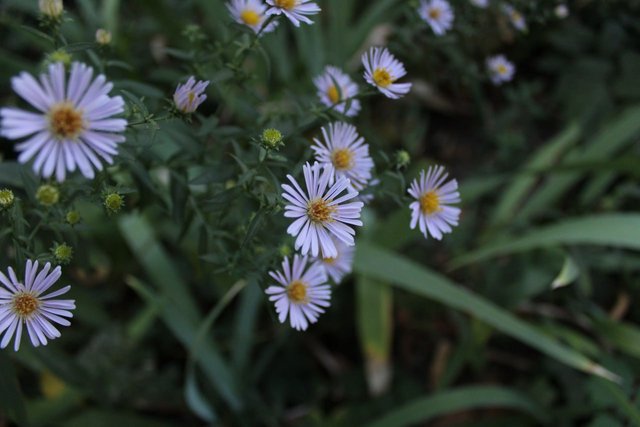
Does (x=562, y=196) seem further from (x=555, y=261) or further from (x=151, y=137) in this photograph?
(x=151, y=137)

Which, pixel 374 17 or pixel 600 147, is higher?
pixel 374 17

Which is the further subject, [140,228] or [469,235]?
[469,235]

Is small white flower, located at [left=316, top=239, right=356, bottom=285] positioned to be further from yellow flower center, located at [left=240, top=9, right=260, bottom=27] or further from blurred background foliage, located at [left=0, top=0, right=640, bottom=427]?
yellow flower center, located at [left=240, top=9, right=260, bottom=27]

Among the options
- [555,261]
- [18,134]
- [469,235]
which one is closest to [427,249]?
[469,235]

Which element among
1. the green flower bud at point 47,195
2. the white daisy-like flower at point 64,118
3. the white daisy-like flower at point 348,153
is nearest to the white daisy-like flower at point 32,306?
the green flower bud at point 47,195

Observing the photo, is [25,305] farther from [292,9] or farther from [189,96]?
[292,9]

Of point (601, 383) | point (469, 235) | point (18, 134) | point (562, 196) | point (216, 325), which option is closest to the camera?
point (18, 134)
